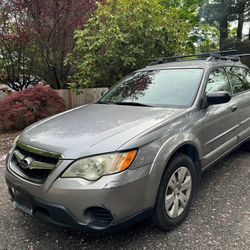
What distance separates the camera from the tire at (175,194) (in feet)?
8.36

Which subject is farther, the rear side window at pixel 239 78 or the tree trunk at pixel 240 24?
the tree trunk at pixel 240 24

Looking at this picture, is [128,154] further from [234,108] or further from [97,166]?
[234,108]

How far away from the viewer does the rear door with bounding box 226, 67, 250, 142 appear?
4023mm

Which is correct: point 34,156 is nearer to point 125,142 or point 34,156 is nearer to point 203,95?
point 125,142

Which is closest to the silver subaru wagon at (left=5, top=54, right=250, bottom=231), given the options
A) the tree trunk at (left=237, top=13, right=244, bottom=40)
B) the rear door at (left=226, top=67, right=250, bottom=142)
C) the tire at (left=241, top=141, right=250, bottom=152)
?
the rear door at (left=226, top=67, right=250, bottom=142)

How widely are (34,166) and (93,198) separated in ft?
2.00

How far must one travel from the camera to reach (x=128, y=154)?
230 cm

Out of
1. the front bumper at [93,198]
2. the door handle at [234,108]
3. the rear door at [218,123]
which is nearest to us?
the front bumper at [93,198]

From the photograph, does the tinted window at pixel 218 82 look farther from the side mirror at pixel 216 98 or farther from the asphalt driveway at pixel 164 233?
the asphalt driveway at pixel 164 233

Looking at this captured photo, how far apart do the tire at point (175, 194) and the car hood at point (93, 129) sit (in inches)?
17.7

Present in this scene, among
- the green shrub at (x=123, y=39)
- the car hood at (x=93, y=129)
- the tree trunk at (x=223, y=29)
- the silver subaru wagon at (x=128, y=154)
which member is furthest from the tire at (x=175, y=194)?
the tree trunk at (x=223, y=29)

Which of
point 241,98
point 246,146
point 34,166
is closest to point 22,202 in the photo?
point 34,166

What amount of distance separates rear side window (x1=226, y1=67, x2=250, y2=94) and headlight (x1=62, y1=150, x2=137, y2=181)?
2.49 metres

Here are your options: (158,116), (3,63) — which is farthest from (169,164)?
(3,63)
